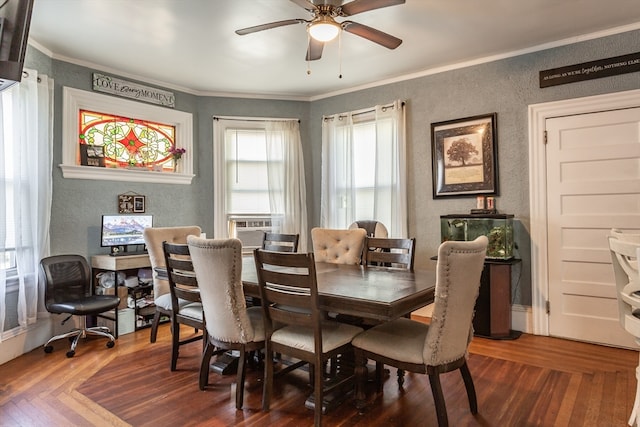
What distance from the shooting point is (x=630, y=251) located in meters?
1.71

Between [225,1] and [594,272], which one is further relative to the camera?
[594,272]

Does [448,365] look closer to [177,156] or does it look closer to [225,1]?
[225,1]

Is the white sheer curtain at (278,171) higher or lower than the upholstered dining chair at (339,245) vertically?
higher

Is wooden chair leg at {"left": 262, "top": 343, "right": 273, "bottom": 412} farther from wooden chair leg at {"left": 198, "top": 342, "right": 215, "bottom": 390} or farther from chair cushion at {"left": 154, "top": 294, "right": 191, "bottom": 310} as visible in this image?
chair cushion at {"left": 154, "top": 294, "right": 191, "bottom": 310}

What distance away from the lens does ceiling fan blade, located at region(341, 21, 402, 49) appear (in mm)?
2635

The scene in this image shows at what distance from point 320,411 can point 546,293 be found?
266cm

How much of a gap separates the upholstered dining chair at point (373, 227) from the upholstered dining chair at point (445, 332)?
6.51ft

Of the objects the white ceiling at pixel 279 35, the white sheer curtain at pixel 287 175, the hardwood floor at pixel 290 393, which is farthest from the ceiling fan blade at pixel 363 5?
the white sheer curtain at pixel 287 175

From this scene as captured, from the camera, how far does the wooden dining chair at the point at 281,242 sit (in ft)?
11.5

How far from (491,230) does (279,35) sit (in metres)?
2.63

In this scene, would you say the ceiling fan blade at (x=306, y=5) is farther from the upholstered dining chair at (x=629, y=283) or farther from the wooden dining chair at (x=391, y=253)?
the upholstered dining chair at (x=629, y=283)

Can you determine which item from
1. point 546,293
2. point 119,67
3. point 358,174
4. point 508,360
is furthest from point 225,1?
point 546,293

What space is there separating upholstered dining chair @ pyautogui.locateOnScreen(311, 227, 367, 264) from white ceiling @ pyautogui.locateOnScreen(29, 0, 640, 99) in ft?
5.63

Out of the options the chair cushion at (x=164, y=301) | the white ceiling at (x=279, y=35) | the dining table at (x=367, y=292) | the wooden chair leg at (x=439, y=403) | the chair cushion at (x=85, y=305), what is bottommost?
the wooden chair leg at (x=439, y=403)
